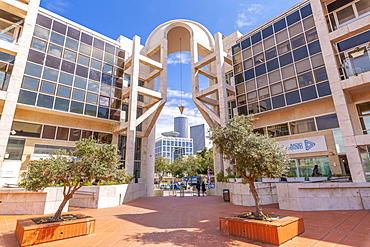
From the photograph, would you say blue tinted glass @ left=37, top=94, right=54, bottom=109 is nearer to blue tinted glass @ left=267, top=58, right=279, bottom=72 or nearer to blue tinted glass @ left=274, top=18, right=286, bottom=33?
blue tinted glass @ left=267, top=58, right=279, bottom=72

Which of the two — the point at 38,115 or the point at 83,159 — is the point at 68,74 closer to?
the point at 38,115

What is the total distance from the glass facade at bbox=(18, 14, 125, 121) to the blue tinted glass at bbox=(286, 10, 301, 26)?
65.4ft

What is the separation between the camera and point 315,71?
18.4 m

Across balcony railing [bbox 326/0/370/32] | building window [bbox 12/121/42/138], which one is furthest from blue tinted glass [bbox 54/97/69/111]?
balcony railing [bbox 326/0/370/32]

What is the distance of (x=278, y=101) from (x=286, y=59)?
4345mm

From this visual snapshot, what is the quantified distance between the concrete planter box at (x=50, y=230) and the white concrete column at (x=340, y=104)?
578 inches

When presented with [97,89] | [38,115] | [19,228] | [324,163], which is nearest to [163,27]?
[97,89]

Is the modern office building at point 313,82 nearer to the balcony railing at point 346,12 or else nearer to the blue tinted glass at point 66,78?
the balcony railing at point 346,12

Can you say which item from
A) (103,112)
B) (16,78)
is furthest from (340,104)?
(16,78)

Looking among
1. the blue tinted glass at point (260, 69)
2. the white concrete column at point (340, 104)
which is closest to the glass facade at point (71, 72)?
the blue tinted glass at point (260, 69)

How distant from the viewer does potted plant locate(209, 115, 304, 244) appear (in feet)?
21.2

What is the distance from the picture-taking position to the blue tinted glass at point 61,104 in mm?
19959

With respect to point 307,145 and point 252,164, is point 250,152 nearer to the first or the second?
point 252,164

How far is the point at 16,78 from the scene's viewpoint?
16812 millimetres
